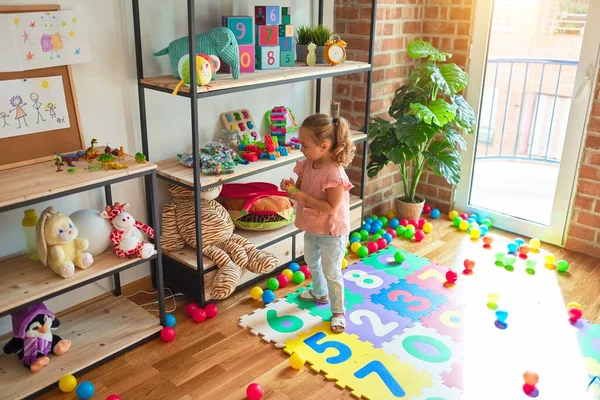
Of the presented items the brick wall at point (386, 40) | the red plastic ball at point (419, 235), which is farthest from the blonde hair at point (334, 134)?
the red plastic ball at point (419, 235)

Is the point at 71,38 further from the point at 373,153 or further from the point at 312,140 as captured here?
the point at 373,153

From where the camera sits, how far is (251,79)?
2.57 metres

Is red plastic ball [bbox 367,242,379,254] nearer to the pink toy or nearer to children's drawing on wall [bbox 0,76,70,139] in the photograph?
the pink toy

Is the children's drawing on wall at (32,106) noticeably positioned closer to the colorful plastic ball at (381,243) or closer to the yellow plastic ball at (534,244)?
the colorful plastic ball at (381,243)

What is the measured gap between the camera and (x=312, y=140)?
2311 mm

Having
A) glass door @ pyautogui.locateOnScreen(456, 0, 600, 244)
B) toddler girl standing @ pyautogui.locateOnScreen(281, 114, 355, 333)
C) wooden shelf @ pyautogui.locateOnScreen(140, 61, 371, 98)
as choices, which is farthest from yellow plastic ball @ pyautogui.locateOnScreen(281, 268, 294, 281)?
glass door @ pyautogui.locateOnScreen(456, 0, 600, 244)

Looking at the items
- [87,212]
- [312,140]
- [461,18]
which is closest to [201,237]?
[87,212]

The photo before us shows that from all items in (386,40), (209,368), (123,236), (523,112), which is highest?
(386,40)

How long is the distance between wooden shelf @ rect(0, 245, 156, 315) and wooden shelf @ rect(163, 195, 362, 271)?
0.39 metres

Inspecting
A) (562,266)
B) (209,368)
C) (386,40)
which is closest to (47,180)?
(209,368)

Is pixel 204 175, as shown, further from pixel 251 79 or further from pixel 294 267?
pixel 294 267

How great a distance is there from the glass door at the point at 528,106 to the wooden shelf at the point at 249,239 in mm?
1480

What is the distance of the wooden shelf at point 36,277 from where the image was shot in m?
2.02

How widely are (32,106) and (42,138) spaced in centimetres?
13
